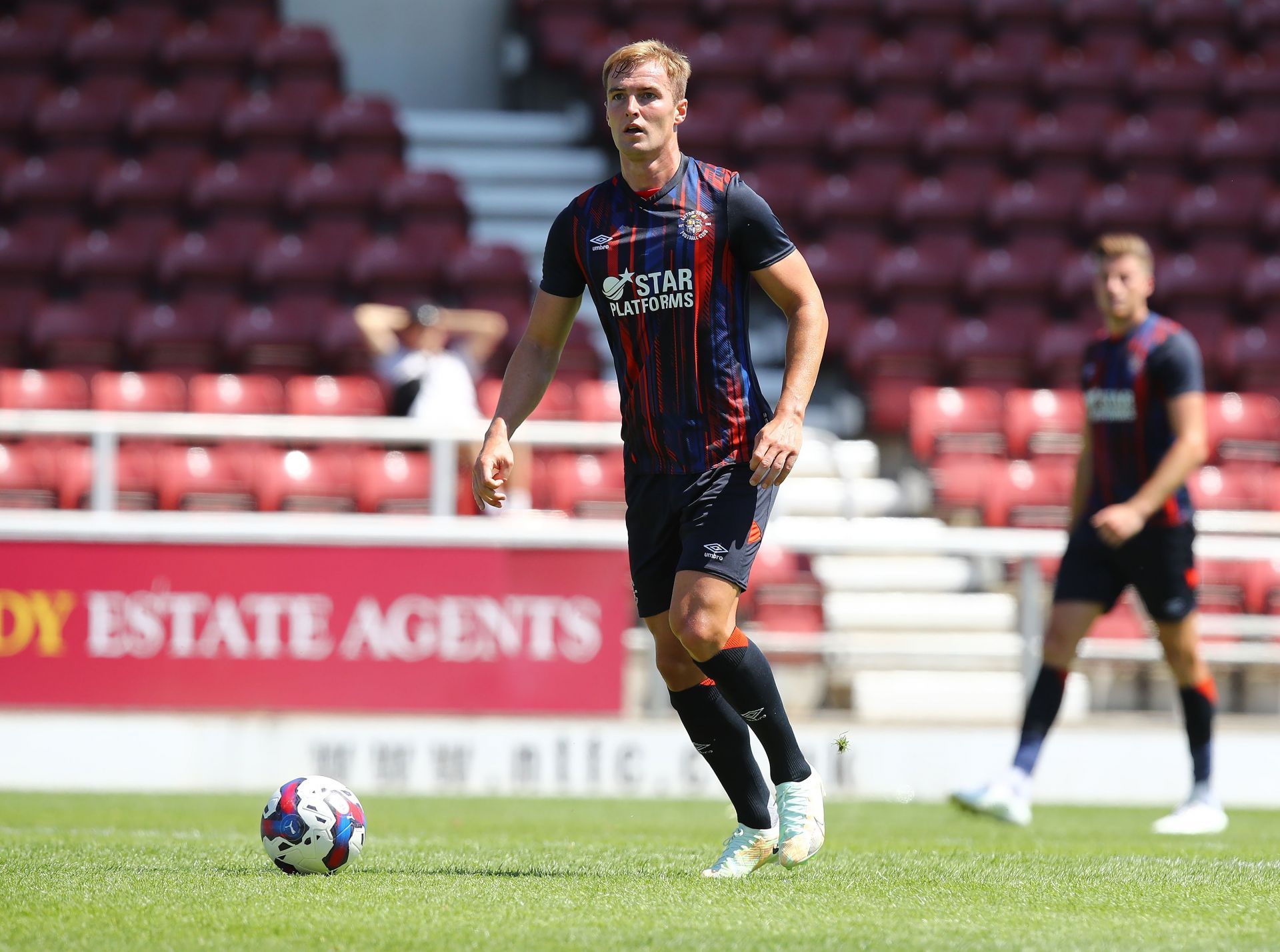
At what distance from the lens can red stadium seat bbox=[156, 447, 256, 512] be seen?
10.4 meters

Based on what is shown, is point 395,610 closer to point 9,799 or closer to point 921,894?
point 9,799

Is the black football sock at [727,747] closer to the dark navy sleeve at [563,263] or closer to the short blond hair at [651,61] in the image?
the dark navy sleeve at [563,263]

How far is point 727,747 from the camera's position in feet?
15.7

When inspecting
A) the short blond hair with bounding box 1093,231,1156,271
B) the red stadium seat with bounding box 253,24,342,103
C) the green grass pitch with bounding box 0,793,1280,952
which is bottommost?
the green grass pitch with bounding box 0,793,1280,952

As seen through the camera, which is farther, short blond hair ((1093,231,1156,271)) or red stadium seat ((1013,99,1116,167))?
red stadium seat ((1013,99,1116,167))

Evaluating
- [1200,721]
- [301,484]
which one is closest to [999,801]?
[1200,721]

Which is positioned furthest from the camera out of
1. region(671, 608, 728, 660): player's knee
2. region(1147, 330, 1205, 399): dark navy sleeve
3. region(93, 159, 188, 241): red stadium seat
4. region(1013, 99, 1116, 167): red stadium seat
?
region(1013, 99, 1116, 167): red stadium seat

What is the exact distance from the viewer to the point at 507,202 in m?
15.9

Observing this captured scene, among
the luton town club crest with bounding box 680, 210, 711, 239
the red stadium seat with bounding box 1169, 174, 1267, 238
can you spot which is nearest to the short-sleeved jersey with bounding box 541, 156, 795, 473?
the luton town club crest with bounding box 680, 210, 711, 239

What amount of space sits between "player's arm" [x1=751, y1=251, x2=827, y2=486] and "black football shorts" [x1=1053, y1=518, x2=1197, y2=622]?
283cm

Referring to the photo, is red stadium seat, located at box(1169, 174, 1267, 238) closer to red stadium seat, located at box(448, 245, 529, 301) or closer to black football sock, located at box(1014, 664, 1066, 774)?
red stadium seat, located at box(448, 245, 529, 301)

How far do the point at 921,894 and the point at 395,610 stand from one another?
545 centimetres

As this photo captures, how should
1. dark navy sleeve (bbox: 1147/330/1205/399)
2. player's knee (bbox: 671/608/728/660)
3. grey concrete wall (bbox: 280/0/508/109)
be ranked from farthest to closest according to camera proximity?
grey concrete wall (bbox: 280/0/508/109), dark navy sleeve (bbox: 1147/330/1205/399), player's knee (bbox: 671/608/728/660)

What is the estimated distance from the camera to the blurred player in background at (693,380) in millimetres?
4508
